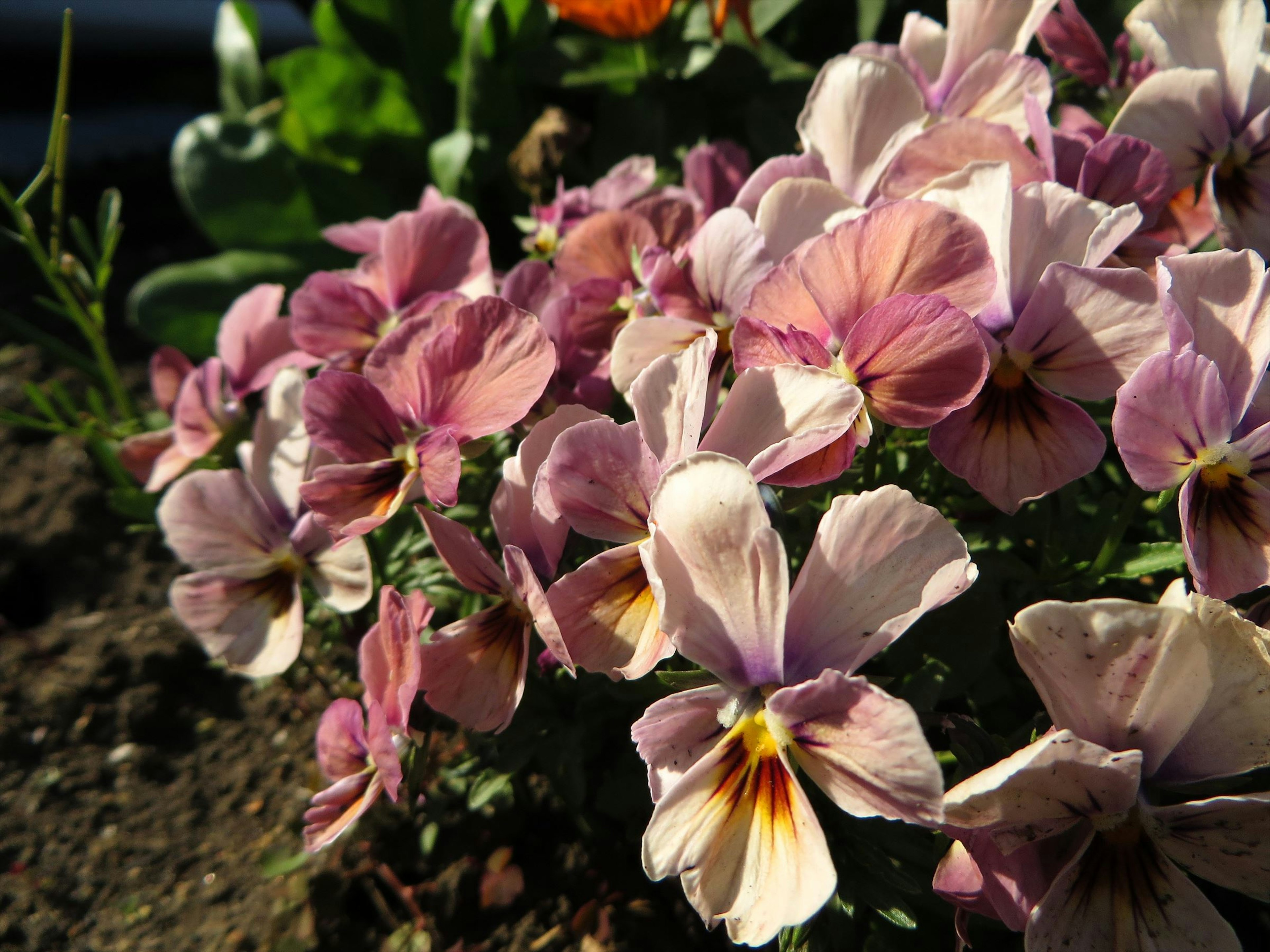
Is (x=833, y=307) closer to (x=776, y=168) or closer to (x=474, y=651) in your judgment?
(x=776, y=168)

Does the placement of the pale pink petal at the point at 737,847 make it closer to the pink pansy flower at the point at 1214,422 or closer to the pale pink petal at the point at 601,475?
the pale pink petal at the point at 601,475

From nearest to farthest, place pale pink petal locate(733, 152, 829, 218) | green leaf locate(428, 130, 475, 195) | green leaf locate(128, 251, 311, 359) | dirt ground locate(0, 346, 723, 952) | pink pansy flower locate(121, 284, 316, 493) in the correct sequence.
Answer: pale pink petal locate(733, 152, 829, 218) < pink pansy flower locate(121, 284, 316, 493) < dirt ground locate(0, 346, 723, 952) < green leaf locate(428, 130, 475, 195) < green leaf locate(128, 251, 311, 359)

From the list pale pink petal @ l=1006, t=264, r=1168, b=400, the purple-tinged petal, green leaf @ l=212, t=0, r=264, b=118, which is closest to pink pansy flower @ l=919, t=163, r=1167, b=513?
pale pink petal @ l=1006, t=264, r=1168, b=400

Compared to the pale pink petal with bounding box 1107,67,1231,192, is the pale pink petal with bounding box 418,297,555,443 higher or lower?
lower

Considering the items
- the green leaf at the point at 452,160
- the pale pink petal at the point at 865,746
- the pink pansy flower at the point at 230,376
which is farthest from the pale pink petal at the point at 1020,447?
the green leaf at the point at 452,160

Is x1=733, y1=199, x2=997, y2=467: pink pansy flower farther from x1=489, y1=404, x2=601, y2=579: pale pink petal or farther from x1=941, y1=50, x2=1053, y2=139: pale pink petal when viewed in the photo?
x1=941, y1=50, x2=1053, y2=139: pale pink petal

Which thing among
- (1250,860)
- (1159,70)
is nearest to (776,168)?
(1159,70)
